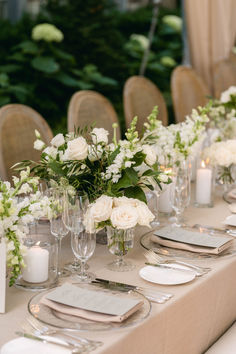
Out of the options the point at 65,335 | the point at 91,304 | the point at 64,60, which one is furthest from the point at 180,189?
the point at 64,60

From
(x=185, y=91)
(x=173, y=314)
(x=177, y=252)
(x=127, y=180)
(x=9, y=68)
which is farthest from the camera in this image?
(x=9, y=68)

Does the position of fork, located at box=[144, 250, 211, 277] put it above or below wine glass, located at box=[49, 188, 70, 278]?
below

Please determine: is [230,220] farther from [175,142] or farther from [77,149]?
[77,149]

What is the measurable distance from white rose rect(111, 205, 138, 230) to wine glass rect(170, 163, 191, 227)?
48cm

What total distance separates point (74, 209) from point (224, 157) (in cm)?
109

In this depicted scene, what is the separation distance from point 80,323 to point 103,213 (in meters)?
0.40

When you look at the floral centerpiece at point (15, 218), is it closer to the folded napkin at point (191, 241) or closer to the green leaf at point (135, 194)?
the green leaf at point (135, 194)

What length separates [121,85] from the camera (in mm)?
5980

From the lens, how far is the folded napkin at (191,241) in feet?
6.19

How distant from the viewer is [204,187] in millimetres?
2482

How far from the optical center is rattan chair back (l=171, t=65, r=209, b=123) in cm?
412

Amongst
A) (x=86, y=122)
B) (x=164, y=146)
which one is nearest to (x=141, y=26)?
(x=86, y=122)

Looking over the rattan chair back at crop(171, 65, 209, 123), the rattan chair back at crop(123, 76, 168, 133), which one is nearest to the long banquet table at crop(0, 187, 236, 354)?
the rattan chair back at crop(123, 76, 168, 133)

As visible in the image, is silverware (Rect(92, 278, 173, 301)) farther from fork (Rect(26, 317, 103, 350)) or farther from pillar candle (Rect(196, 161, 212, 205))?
pillar candle (Rect(196, 161, 212, 205))
